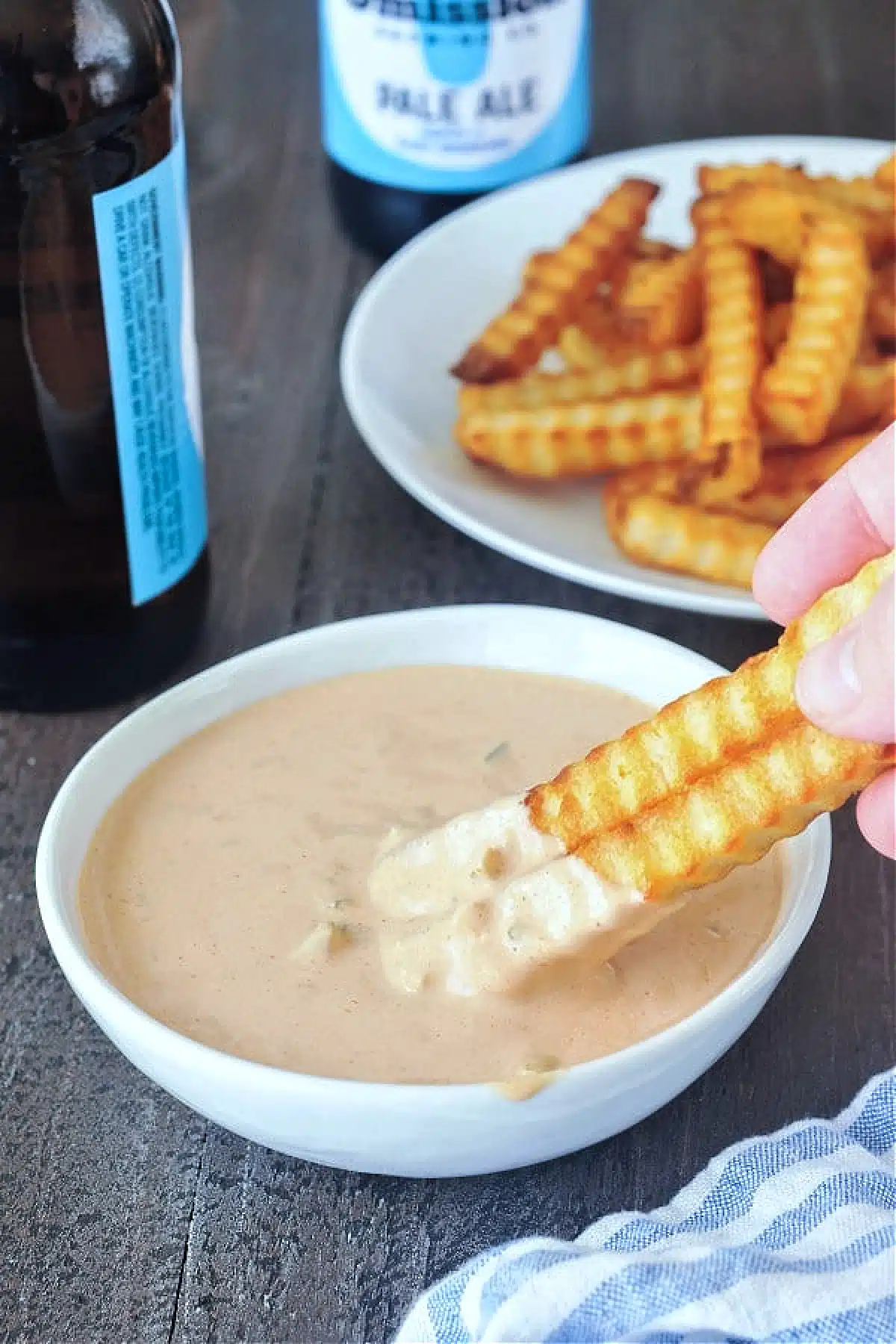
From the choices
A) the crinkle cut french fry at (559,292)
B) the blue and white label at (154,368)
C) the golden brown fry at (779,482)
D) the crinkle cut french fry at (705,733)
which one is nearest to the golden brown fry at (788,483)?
the golden brown fry at (779,482)

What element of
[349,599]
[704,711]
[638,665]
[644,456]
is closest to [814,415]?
[644,456]

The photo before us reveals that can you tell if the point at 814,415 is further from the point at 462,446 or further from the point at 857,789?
the point at 857,789

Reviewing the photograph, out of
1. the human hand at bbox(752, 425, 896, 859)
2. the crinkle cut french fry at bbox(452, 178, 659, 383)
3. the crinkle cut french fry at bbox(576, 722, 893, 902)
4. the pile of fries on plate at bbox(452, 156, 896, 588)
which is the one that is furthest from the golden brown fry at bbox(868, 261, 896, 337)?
the crinkle cut french fry at bbox(576, 722, 893, 902)

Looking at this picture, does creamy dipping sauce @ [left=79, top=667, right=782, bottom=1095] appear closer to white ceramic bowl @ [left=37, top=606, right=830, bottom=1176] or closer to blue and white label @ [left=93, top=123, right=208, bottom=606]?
white ceramic bowl @ [left=37, top=606, right=830, bottom=1176]

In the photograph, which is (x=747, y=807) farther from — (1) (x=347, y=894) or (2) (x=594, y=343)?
(2) (x=594, y=343)

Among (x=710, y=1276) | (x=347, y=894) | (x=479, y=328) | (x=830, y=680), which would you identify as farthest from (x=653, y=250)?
(x=710, y=1276)

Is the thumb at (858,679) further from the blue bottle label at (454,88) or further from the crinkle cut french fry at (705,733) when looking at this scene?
the blue bottle label at (454,88)
